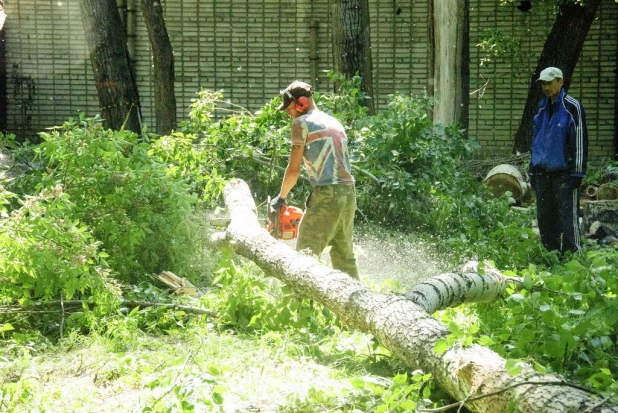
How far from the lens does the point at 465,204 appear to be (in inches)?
429

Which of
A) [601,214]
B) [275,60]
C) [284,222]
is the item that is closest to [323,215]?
[284,222]

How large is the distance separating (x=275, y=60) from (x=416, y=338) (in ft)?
41.9

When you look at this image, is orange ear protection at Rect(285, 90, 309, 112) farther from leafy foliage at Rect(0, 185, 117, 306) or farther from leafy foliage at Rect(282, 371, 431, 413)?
leafy foliage at Rect(282, 371, 431, 413)

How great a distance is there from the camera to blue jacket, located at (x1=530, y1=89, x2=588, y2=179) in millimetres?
9180

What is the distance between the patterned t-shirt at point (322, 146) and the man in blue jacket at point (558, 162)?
8.77 ft

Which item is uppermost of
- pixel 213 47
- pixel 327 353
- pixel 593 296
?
pixel 213 47

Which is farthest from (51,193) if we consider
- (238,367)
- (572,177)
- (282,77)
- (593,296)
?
(282,77)

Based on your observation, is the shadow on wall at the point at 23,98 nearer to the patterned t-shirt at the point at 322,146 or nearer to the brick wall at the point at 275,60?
the brick wall at the point at 275,60

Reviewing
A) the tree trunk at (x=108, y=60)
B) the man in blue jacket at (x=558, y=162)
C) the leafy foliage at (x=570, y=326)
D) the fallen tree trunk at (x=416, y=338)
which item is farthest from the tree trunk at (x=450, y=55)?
the leafy foliage at (x=570, y=326)

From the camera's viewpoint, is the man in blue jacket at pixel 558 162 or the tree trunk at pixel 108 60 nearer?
the man in blue jacket at pixel 558 162

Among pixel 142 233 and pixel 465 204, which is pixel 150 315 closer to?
pixel 142 233

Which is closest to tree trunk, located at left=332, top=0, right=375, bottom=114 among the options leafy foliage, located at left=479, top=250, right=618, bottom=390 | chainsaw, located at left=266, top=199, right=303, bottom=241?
chainsaw, located at left=266, top=199, right=303, bottom=241

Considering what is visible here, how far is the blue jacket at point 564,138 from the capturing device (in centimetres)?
918

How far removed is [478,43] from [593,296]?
492 inches
